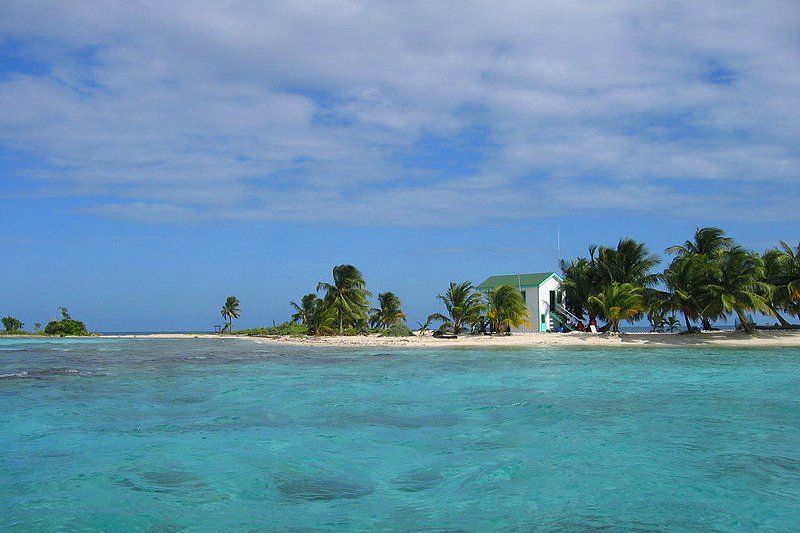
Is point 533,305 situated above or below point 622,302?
above

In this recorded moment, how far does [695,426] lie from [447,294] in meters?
28.8

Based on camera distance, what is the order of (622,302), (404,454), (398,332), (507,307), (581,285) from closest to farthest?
(404,454) → (622,302) → (507,307) → (581,285) → (398,332)

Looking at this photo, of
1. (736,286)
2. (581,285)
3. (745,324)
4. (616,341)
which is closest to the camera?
(736,286)

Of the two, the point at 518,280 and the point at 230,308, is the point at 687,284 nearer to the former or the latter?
the point at 518,280

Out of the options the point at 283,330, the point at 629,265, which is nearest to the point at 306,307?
the point at 283,330

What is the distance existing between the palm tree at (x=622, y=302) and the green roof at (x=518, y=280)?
6.32m

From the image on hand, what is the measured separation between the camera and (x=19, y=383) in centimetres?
1830

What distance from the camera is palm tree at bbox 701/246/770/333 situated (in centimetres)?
3206

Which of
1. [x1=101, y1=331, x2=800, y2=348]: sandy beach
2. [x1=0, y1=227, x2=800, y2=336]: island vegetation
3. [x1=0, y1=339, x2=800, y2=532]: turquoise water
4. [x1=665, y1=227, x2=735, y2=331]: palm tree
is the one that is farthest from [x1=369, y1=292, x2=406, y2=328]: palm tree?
[x1=0, y1=339, x2=800, y2=532]: turquoise water

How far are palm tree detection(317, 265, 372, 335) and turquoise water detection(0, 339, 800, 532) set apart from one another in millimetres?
25601

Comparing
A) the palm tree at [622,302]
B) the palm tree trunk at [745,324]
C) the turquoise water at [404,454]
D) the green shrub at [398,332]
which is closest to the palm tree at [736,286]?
the palm tree trunk at [745,324]

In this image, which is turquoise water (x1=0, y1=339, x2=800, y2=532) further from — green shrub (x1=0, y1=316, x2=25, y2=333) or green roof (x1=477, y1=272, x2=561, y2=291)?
green shrub (x1=0, y1=316, x2=25, y2=333)

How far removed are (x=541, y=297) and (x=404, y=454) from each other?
33.8 m

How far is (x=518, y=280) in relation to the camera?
1670 inches
